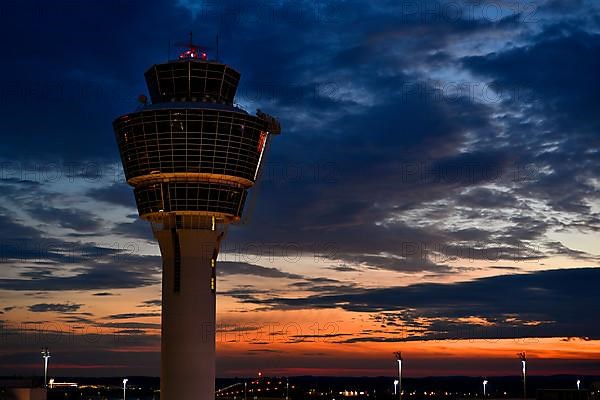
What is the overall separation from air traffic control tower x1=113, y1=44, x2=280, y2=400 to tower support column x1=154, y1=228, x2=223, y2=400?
0.33 feet

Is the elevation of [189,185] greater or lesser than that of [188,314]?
greater

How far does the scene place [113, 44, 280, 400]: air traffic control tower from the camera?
87.6 m

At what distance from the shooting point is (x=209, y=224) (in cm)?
9038

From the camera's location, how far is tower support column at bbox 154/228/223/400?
87.1 metres

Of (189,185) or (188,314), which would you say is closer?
(188,314)

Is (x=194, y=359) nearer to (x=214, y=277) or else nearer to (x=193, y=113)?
(x=214, y=277)

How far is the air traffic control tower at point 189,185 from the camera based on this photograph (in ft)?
287

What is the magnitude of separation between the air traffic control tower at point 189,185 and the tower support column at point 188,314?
0.10 meters

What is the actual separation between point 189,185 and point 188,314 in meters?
13.1

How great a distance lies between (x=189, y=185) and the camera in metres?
89.7

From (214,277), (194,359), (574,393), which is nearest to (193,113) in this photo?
(214,277)

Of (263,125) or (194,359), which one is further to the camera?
(263,125)

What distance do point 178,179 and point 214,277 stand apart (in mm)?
10726

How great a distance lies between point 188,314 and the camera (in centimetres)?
8762
